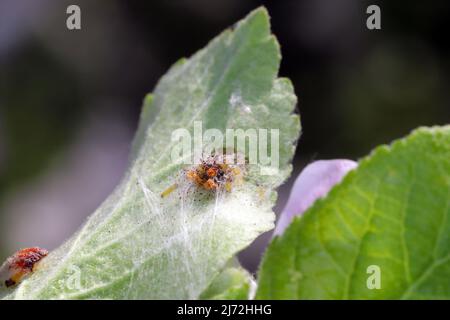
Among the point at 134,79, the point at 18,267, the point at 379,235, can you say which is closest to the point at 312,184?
the point at 379,235

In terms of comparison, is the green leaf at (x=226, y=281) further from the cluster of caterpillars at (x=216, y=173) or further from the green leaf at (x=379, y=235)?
the cluster of caterpillars at (x=216, y=173)

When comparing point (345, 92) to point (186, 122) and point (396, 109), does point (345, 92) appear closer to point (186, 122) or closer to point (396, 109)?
point (396, 109)

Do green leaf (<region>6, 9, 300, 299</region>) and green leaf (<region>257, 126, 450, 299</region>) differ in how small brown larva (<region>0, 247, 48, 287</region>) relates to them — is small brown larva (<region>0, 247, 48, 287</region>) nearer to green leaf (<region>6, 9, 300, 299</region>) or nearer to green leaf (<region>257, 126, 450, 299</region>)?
green leaf (<region>6, 9, 300, 299</region>)

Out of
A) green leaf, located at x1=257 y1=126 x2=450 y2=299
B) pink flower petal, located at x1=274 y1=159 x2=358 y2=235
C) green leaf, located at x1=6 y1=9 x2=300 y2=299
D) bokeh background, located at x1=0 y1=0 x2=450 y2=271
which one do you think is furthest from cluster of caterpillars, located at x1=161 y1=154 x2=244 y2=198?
bokeh background, located at x1=0 y1=0 x2=450 y2=271

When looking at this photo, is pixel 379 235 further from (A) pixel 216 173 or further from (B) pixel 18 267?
(B) pixel 18 267

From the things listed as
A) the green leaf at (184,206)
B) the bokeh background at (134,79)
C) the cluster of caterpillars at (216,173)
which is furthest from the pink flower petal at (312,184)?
the bokeh background at (134,79)
